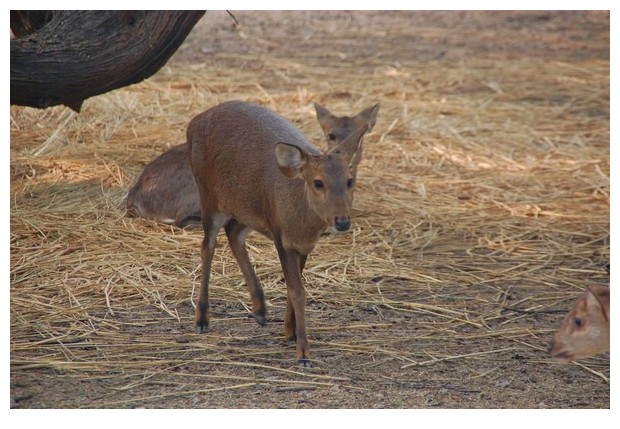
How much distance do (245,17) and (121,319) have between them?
11.0 m

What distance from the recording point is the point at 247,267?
6.97 m

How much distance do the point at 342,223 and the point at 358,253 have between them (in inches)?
96.6

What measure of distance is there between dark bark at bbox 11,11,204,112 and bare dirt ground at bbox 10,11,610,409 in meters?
1.19

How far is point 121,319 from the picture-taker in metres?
6.92

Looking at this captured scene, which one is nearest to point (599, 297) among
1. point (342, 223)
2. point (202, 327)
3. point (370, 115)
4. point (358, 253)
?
point (342, 223)

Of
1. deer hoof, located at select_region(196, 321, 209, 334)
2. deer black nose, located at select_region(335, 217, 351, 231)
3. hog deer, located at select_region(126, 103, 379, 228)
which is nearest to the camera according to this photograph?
deer black nose, located at select_region(335, 217, 351, 231)

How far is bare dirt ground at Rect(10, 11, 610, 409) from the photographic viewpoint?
602 centimetres

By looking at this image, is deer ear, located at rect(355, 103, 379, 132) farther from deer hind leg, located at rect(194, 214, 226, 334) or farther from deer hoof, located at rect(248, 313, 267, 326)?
deer hoof, located at rect(248, 313, 267, 326)

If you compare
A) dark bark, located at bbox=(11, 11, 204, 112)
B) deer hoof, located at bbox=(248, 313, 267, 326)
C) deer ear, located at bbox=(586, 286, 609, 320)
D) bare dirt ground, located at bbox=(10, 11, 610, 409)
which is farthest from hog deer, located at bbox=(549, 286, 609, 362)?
dark bark, located at bbox=(11, 11, 204, 112)

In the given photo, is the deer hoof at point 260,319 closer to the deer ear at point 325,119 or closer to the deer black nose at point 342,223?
the deer black nose at point 342,223

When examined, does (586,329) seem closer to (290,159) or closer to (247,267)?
(290,159)

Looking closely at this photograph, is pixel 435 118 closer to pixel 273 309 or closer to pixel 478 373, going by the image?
pixel 273 309

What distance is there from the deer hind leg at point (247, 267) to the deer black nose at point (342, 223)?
1.21 metres

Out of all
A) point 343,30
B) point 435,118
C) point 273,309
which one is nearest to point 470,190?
point 435,118
